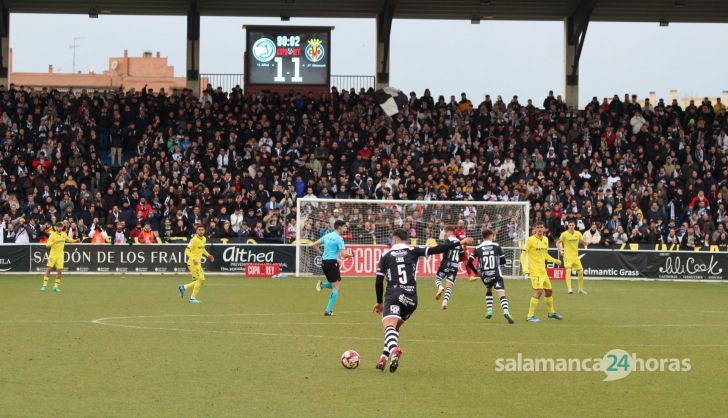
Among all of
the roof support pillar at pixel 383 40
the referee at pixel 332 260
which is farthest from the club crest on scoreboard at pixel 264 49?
the referee at pixel 332 260

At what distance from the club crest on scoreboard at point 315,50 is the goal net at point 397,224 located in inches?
398

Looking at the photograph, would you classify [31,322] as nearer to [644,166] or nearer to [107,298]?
[107,298]

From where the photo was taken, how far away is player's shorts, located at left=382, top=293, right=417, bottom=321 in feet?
45.5

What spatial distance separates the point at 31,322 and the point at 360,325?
246 inches

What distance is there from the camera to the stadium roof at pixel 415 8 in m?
45.8

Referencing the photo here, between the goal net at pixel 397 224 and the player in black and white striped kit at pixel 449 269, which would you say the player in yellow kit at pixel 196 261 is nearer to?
the player in black and white striped kit at pixel 449 269

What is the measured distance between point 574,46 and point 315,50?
12018 mm

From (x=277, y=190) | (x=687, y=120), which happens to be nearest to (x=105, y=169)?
(x=277, y=190)

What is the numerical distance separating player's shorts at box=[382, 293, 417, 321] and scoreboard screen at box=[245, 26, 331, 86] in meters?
32.4

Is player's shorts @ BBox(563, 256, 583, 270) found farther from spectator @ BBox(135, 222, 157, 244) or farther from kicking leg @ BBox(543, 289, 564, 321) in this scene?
spectator @ BBox(135, 222, 157, 244)

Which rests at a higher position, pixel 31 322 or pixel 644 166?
pixel 644 166

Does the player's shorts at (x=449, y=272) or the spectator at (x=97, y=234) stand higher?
the spectator at (x=97, y=234)

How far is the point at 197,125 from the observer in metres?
42.6

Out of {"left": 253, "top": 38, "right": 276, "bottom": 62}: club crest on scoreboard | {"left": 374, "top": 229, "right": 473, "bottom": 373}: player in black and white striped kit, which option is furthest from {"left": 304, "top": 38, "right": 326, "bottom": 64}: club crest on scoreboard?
{"left": 374, "top": 229, "right": 473, "bottom": 373}: player in black and white striped kit
